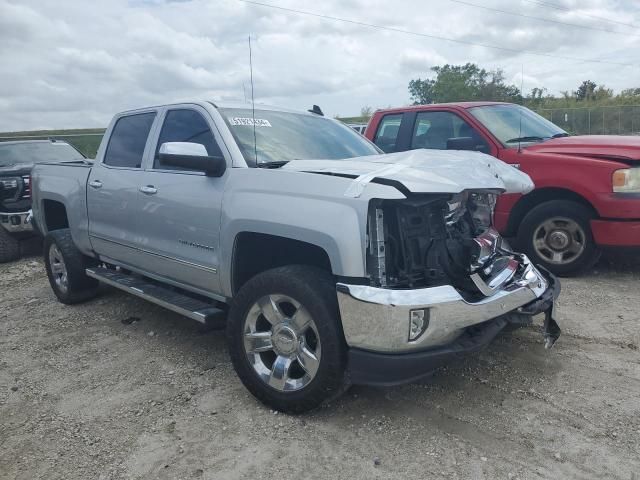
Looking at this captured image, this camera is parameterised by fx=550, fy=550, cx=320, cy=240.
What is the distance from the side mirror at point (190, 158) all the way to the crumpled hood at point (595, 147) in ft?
12.1

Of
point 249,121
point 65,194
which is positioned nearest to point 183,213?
point 249,121

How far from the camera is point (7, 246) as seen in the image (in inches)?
320

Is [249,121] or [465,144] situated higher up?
[249,121]

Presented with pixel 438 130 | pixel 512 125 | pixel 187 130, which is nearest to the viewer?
pixel 187 130

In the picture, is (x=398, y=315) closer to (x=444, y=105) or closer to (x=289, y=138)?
(x=289, y=138)

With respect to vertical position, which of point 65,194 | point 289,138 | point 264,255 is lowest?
point 264,255

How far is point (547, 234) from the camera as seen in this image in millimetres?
5652

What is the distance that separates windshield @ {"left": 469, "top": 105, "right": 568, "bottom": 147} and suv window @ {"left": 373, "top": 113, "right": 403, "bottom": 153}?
100 centimetres

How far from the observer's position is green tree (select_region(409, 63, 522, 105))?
104ft

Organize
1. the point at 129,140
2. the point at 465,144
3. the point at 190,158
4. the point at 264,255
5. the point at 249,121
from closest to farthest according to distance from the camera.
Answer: the point at 190,158 → the point at 264,255 → the point at 249,121 → the point at 129,140 → the point at 465,144

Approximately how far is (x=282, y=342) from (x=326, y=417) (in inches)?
20.2

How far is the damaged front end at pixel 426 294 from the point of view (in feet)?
9.12

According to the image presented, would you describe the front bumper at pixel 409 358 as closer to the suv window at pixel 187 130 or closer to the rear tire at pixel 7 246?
the suv window at pixel 187 130

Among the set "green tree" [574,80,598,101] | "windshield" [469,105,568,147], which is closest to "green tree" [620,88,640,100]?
"green tree" [574,80,598,101]
